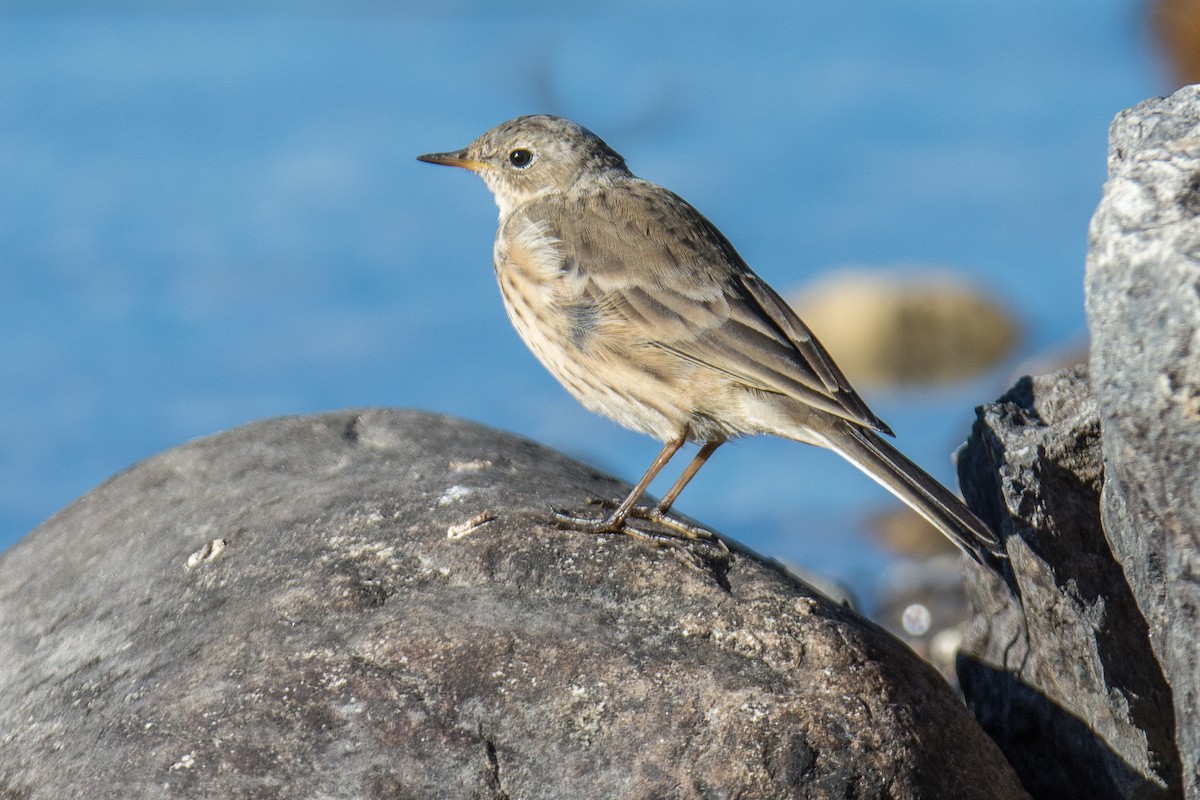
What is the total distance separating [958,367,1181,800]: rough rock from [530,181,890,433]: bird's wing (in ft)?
2.27

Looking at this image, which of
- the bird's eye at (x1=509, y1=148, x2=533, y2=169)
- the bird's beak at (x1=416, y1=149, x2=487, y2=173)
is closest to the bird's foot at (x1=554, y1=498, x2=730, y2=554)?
the bird's eye at (x1=509, y1=148, x2=533, y2=169)

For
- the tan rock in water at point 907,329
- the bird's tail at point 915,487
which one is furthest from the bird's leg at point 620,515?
the tan rock in water at point 907,329

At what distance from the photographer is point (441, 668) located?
4105mm

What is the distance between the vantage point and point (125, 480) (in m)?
5.68

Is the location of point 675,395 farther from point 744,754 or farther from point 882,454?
point 744,754

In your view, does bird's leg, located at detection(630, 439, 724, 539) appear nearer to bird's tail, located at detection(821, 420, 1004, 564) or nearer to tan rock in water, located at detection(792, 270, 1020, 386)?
bird's tail, located at detection(821, 420, 1004, 564)

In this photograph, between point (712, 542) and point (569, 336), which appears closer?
point (712, 542)

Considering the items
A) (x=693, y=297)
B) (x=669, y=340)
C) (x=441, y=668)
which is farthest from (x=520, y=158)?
(x=441, y=668)

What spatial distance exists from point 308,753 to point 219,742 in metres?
0.24

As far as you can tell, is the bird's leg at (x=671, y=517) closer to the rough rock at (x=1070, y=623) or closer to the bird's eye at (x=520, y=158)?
the rough rock at (x=1070, y=623)

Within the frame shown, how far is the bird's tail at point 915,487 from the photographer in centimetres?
465

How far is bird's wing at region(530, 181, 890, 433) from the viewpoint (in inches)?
213

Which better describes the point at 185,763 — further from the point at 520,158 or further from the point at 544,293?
the point at 520,158

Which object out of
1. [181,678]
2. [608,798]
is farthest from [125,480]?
[608,798]
